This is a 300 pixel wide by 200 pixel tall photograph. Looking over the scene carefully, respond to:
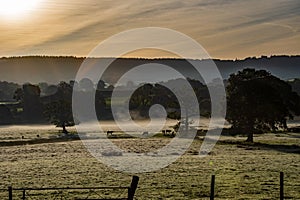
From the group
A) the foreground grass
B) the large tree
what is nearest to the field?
the foreground grass

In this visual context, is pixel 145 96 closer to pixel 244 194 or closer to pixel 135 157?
pixel 135 157

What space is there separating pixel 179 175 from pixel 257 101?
47.4 metres

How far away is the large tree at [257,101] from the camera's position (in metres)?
85.4

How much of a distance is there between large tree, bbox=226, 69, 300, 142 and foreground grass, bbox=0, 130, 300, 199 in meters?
21.0

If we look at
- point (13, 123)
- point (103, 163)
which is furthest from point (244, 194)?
point (13, 123)

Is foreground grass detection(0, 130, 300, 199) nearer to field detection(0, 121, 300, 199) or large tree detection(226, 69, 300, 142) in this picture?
field detection(0, 121, 300, 199)

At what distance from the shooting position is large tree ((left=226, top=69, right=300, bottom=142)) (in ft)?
280

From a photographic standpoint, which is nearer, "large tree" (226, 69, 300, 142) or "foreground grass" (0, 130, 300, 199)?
"foreground grass" (0, 130, 300, 199)

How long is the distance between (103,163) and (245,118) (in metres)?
41.6

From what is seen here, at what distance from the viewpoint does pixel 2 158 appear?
62.4 m

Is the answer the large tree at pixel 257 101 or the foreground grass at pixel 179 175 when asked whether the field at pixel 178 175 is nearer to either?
the foreground grass at pixel 179 175

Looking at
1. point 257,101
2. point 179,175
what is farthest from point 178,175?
point 257,101

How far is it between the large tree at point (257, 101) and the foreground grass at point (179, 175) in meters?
21.0

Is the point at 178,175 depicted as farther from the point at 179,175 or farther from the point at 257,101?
the point at 257,101
